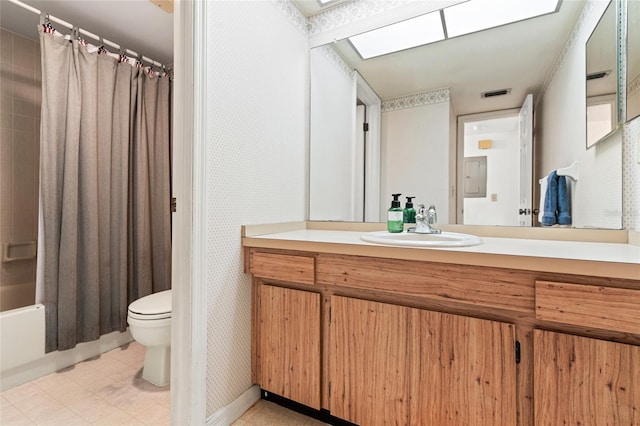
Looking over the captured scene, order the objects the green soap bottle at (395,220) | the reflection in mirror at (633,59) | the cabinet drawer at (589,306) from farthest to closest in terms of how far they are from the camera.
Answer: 1. the green soap bottle at (395,220)
2. the reflection in mirror at (633,59)
3. the cabinet drawer at (589,306)

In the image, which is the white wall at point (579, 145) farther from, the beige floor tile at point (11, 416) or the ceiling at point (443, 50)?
the beige floor tile at point (11, 416)

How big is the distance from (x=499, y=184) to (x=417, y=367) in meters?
0.97

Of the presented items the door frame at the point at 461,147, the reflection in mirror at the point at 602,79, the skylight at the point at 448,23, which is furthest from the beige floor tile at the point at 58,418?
the reflection in mirror at the point at 602,79

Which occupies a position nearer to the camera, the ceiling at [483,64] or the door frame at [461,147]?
the ceiling at [483,64]

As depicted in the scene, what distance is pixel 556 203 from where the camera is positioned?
1.33m

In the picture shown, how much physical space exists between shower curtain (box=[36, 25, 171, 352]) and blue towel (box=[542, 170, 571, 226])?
2.46 meters

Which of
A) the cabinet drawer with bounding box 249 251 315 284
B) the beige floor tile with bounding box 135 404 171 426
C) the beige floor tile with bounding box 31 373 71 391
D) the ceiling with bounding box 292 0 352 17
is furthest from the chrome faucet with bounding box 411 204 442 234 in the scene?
the beige floor tile with bounding box 31 373 71 391

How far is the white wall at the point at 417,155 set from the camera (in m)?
1.59

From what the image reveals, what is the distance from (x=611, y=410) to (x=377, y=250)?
77 cm

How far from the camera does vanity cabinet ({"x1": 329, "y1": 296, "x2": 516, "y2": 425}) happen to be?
0.95 m

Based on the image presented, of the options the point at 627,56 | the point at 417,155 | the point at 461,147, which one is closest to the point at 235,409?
the point at 417,155

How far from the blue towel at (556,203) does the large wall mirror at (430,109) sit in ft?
0.17

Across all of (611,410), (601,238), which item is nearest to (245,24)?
(601,238)

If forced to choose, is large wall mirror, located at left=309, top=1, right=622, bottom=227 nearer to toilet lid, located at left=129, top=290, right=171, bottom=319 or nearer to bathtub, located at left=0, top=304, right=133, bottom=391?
toilet lid, located at left=129, top=290, right=171, bottom=319
